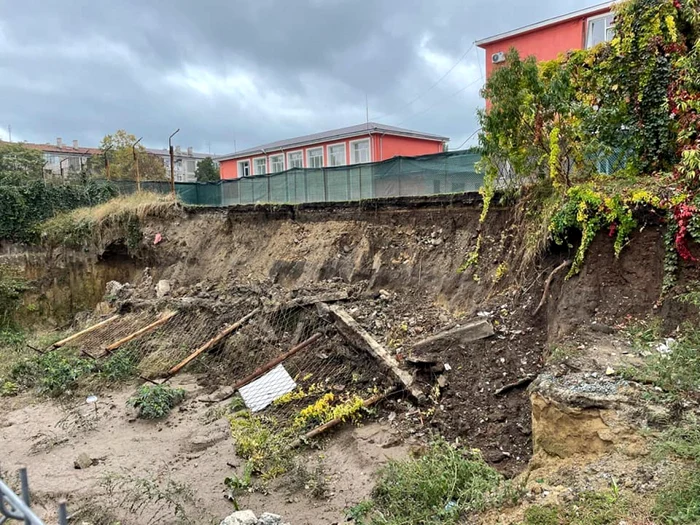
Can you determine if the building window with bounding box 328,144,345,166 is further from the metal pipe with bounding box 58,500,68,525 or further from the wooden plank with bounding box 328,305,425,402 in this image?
the metal pipe with bounding box 58,500,68,525

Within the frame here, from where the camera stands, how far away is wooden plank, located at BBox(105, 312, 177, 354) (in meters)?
9.59

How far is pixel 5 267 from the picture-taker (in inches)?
545

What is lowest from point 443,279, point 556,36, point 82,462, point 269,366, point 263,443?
point 82,462

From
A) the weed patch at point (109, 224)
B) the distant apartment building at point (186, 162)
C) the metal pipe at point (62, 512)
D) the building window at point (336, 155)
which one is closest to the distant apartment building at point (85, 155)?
the distant apartment building at point (186, 162)

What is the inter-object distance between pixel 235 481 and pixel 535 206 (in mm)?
5427

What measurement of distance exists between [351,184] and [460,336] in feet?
26.2

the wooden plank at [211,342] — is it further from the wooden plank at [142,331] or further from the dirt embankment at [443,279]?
the wooden plank at [142,331]

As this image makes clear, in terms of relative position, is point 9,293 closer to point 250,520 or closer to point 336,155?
point 250,520

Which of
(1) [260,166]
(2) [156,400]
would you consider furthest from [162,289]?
(1) [260,166]

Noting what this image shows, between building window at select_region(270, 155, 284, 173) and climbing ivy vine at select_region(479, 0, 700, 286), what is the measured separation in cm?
2563

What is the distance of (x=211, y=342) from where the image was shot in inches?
355

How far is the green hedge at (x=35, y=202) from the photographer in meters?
14.5

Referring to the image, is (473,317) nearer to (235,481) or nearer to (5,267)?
(235,481)

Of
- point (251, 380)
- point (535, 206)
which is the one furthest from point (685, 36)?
point (251, 380)
